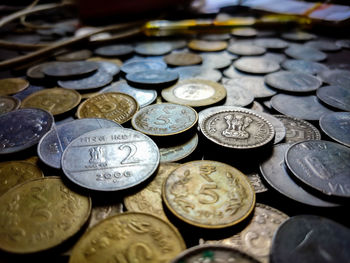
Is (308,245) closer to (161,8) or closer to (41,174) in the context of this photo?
(41,174)

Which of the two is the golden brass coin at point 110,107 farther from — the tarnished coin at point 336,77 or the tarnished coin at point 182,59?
the tarnished coin at point 336,77

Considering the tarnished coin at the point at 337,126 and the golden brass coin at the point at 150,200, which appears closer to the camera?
the golden brass coin at the point at 150,200

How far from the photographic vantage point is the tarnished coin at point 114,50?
12.6ft

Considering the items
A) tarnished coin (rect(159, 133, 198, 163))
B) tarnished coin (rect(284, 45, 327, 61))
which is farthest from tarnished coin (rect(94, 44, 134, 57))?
tarnished coin (rect(284, 45, 327, 61))

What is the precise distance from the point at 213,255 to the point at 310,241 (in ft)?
1.75

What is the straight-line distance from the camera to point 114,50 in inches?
157

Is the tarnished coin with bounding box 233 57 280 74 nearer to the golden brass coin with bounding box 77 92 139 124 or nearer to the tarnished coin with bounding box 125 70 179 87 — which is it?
the tarnished coin with bounding box 125 70 179 87

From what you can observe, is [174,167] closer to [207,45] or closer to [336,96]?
[336,96]

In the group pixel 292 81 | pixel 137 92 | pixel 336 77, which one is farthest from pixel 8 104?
pixel 336 77

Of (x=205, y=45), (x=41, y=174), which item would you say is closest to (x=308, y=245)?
(x=41, y=174)

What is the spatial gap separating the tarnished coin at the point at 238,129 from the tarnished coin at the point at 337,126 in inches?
21.1

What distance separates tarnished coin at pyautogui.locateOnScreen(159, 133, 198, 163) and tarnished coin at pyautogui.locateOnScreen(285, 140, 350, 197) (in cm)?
74

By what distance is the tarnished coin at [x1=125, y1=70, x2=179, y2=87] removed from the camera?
2.77 m

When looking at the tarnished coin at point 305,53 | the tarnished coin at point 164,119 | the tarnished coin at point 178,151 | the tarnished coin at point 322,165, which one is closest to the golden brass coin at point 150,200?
the tarnished coin at point 178,151
